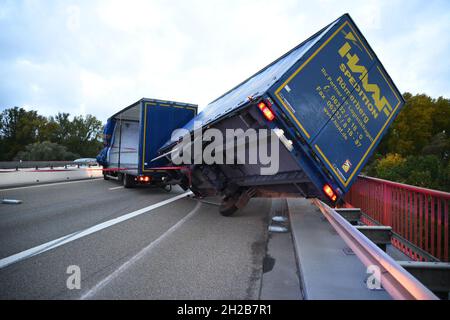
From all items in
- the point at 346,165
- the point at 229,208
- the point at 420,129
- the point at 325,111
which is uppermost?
the point at 420,129

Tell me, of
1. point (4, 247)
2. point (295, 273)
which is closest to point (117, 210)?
point (4, 247)

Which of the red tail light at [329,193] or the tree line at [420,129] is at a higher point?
the tree line at [420,129]

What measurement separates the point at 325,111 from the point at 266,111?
3.75 feet

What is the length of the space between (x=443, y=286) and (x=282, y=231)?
2678 mm

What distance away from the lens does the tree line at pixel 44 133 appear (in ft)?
242

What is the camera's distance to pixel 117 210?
7254 mm

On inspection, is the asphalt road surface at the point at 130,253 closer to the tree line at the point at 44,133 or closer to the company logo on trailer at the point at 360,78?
the company logo on trailer at the point at 360,78

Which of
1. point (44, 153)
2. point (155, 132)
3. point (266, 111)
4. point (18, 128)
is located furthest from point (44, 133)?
point (266, 111)

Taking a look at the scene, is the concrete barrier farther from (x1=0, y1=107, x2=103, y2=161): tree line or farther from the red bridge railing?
(x1=0, y1=107, x2=103, y2=161): tree line

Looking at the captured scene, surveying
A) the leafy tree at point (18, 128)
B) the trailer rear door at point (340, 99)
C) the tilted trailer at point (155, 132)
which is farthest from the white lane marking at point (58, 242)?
the leafy tree at point (18, 128)

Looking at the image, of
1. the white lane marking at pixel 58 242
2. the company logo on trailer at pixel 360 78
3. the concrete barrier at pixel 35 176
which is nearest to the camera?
the white lane marking at pixel 58 242

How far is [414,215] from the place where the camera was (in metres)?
3.96

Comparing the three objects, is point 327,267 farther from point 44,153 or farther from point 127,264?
point 44,153
